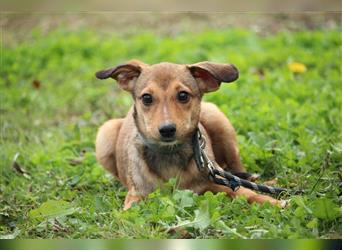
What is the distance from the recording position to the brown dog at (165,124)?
489 centimetres

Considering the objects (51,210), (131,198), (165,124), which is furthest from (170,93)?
(51,210)

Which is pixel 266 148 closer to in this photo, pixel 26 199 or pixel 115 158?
pixel 115 158

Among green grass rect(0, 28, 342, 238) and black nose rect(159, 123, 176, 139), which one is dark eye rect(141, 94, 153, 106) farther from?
green grass rect(0, 28, 342, 238)

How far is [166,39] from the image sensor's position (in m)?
10.2

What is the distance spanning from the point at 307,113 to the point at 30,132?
8.49 feet

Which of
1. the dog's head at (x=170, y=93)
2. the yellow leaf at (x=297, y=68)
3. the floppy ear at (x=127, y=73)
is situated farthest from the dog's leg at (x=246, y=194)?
the yellow leaf at (x=297, y=68)

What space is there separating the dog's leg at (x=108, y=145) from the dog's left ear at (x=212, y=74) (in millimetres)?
1238

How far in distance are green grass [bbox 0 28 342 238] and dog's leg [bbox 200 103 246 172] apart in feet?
0.54

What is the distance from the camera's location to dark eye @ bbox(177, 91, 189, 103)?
4930mm

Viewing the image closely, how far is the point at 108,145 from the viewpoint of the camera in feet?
20.0

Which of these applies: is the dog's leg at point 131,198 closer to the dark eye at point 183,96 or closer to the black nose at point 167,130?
the black nose at point 167,130

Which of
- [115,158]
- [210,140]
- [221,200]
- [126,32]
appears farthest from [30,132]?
[126,32]

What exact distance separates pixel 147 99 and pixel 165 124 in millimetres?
278

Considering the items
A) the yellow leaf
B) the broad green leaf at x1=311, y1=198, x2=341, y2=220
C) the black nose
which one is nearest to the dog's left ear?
the black nose
